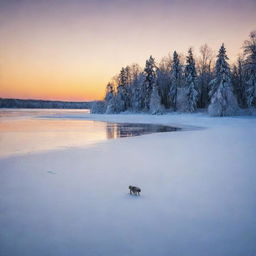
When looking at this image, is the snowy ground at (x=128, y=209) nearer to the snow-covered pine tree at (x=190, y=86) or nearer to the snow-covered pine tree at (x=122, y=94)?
the snow-covered pine tree at (x=190, y=86)

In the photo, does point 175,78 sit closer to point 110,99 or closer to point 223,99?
point 223,99

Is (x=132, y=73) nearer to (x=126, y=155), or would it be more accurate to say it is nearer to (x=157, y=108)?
(x=157, y=108)

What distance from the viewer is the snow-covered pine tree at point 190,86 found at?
4243cm

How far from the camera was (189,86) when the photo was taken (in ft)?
143

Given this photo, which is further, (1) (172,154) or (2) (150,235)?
(1) (172,154)

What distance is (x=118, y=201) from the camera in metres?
4.59

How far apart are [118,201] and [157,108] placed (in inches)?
1662

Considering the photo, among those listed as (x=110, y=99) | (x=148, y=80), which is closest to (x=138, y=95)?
(x=148, y=80)

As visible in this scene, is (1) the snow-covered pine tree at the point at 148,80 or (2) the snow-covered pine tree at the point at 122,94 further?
(2) the snow-covered pine tree at the point at 122,94

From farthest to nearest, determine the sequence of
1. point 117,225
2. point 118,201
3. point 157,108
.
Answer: point 157,108, point 118,201, point 117,225

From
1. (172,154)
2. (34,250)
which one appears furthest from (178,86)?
(34,250)

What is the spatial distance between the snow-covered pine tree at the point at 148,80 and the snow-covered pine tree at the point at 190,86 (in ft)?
30.1

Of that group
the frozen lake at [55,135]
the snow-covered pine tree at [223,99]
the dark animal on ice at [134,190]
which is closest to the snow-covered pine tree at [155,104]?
the snow-covered pine tree at [223,99]

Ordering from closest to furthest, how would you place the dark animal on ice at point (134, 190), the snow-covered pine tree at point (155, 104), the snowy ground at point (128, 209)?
the snowy ground at point (128, 209), the dark animal on ice at point (134, 190), the snow-covered pine tree at point (155, 104)
